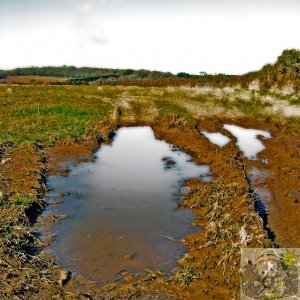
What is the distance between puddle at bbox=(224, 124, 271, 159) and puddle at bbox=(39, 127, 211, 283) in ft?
14.8

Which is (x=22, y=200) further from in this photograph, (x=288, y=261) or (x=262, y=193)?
(x=262, y=193)

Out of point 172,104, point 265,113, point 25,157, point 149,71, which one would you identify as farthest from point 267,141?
point 149,71

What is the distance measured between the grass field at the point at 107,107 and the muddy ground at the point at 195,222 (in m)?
4.81

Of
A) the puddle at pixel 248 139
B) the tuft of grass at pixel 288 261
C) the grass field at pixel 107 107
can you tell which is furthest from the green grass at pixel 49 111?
the tuft of grass at pixel 288 261

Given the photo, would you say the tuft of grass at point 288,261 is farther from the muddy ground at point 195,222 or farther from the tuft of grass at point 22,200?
the tuft of grass at point 22,200

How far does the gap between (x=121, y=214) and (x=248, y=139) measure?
16.5 metres

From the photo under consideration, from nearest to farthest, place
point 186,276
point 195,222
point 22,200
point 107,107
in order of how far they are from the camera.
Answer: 1. point 186,276
2. point 195,222
3. point 22,200
4. point 107,107

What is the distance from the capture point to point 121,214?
49.9 ft

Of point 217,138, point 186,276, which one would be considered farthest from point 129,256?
point 217,138

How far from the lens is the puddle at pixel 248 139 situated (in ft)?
83.1

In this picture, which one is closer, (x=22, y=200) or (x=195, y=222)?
(x=195, y=222)

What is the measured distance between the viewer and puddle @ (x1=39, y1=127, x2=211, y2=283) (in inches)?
474

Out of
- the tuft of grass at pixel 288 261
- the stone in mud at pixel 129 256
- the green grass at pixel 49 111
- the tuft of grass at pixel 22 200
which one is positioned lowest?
the stone in mud at pixel 129 256

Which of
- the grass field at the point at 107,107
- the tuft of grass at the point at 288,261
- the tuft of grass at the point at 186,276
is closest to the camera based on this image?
the tuft of grass at the point at 288,261
